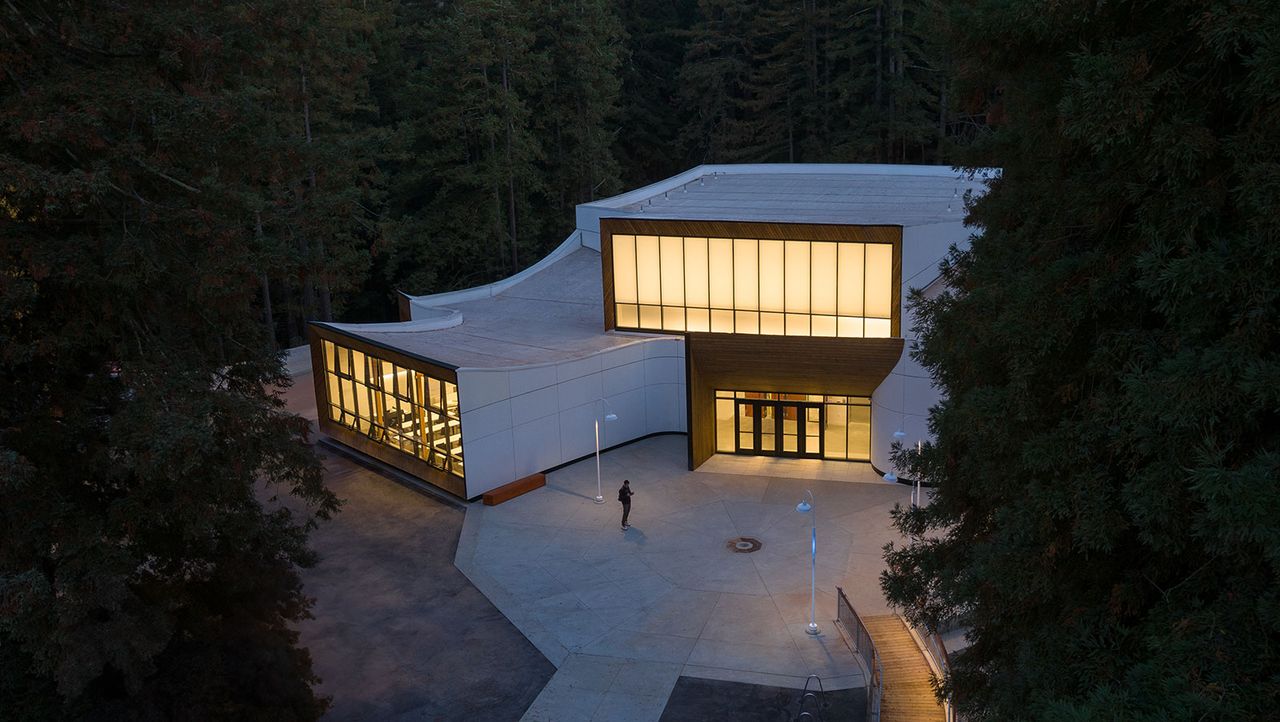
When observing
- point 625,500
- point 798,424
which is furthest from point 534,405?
point 798,424

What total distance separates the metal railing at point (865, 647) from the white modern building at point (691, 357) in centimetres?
770

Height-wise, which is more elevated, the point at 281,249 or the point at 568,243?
the point at 281,249

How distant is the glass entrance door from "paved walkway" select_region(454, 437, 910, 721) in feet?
5.95

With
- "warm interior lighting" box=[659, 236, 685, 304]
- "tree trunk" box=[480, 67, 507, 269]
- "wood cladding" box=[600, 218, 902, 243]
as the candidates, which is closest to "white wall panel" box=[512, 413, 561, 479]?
"warm interior lighting" box=[659, 236, 685, 304]

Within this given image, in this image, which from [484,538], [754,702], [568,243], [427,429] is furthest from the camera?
[568,243]

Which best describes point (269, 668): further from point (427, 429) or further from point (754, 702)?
point (427, 429)

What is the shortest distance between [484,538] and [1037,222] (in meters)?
15.1

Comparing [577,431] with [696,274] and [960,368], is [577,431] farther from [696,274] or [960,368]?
[960,368]

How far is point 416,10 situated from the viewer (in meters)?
60.3

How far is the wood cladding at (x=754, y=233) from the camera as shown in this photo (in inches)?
973

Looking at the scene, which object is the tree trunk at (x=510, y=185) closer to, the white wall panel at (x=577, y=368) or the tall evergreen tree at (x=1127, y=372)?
the white wall panel at (x=577, y=368)

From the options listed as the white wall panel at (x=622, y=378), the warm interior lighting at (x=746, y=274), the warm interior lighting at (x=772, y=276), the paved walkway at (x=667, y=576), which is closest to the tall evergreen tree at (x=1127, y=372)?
the paved walkway at (x=667, y=576)

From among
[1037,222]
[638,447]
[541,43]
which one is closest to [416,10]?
[541,43]

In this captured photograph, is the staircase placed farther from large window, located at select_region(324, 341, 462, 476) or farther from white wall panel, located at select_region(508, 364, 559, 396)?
large window, located at select_region(324, 341, 462, 476)
